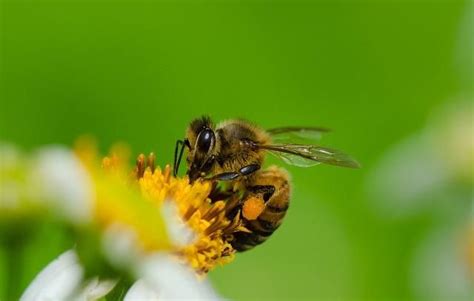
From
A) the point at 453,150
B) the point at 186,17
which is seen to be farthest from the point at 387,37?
the point at 453,150

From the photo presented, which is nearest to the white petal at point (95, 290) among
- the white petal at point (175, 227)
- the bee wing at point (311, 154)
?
the white petal at point (175, 227)

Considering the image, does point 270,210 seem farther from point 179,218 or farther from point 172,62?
point 172,62

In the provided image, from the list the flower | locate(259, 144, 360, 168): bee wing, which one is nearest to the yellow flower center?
the flower

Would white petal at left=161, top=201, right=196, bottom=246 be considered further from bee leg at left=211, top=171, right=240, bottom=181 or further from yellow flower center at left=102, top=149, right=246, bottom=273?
bee leg at left=211, top=171, right=240, bottom=181

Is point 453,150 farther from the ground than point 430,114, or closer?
closer

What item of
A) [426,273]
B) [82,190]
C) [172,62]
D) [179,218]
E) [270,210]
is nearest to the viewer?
[82,190]

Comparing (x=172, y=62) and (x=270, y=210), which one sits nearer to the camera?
(x=270, y=210)

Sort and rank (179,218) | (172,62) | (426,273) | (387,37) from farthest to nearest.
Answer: (387,37) < (172,62) < (426,273) < (179,218)

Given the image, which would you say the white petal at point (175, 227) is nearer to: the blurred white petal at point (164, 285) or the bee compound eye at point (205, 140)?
the blurred white petal at point (164, 285)
